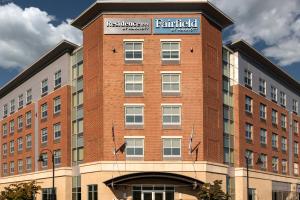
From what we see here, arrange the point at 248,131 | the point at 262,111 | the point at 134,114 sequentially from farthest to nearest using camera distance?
1. the point at 262,111
2. the point at 248,131
3. the point at 134,114

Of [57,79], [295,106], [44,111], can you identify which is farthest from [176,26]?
[295,106]

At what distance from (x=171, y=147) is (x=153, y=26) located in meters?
12.7

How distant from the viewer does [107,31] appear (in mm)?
55188

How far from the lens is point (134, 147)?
53.4 m

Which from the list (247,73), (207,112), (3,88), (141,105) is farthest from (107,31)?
(3,88)

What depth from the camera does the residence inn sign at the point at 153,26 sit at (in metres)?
55.0

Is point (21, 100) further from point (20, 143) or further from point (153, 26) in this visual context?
point (153, 26)

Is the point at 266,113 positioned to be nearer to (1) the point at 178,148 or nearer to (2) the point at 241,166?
(2) the point at 241,166

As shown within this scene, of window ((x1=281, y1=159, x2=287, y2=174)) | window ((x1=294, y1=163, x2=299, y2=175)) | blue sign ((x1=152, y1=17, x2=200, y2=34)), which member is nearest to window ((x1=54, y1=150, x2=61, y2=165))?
blue sign ((x1=152, y1=17, x2=200, y2=34))

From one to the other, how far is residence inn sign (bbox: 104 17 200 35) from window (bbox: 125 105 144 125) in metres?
7.74

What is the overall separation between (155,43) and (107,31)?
17.0ft

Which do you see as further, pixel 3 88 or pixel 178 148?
pixel 3 88

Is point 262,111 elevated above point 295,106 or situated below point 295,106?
below

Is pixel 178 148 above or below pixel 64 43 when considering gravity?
below
